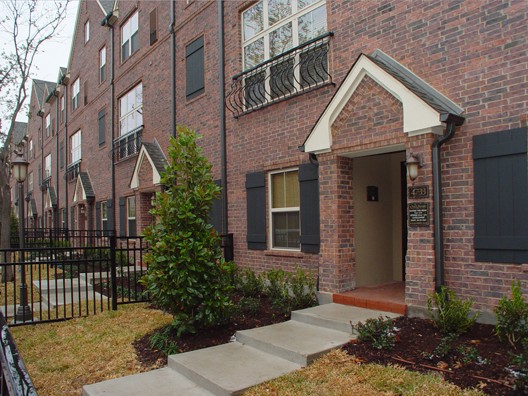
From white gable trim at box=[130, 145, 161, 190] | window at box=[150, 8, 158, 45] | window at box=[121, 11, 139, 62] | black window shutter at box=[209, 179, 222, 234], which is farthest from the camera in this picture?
window at box=[121, 11, 139, 62]

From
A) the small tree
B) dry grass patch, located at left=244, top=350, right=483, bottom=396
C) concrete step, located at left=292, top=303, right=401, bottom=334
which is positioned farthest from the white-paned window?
dry grass patch, located at left=244, top=350, right=483, bottom=396

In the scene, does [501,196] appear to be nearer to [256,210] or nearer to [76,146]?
[256,210]

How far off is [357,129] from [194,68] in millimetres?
5791

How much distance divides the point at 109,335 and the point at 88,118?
15177 mm

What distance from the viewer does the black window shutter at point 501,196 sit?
461 cm

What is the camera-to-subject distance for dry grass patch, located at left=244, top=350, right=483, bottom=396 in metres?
3.45

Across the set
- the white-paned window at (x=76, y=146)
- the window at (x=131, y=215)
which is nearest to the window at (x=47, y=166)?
the white-paned window at (x=76, y=146)

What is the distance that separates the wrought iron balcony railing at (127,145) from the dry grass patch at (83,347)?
7.38 metres

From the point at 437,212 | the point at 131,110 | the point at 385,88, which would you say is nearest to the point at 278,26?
the point at 385,88

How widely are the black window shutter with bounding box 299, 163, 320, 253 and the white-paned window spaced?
54.2ft

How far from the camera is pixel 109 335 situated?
605 cm

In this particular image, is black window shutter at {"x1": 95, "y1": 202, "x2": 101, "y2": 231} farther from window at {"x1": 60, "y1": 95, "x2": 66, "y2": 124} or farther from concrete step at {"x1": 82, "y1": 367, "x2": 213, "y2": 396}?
concrete step at {"x1": 82, "y1": 367, "x2": 213, "y2": 396}

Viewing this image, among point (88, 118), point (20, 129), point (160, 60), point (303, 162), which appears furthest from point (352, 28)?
point (20, 129)

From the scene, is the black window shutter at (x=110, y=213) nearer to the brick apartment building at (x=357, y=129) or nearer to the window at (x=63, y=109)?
the brick apartment building at (x=357, y=129)
